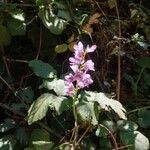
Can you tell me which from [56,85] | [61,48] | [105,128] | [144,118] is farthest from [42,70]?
[144,118]

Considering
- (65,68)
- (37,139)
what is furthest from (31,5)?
(37,139)

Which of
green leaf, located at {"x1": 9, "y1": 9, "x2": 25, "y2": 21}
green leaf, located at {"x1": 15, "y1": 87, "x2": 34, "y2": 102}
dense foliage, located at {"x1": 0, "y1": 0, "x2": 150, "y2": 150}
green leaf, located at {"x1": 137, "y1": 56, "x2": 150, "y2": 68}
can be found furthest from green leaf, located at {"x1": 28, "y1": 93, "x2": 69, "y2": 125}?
green leaf, located at {"x1": 137, "y1": 56, "x2": 150, "y2": 68}

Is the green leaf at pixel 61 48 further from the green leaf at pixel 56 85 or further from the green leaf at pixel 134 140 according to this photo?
the green leaf at pixel 134 140

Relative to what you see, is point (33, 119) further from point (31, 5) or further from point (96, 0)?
point (96, 0)

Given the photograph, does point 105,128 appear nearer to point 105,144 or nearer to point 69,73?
point 105,144

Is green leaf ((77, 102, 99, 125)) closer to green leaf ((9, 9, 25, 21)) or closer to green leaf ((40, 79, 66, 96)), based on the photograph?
green leaf ((40, 79, 66, 96))

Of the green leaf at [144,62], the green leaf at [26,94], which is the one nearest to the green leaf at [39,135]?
the green leaf at [26,94]

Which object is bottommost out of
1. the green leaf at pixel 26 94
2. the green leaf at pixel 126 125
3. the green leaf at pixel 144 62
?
the green leaf at pixel 126 125
